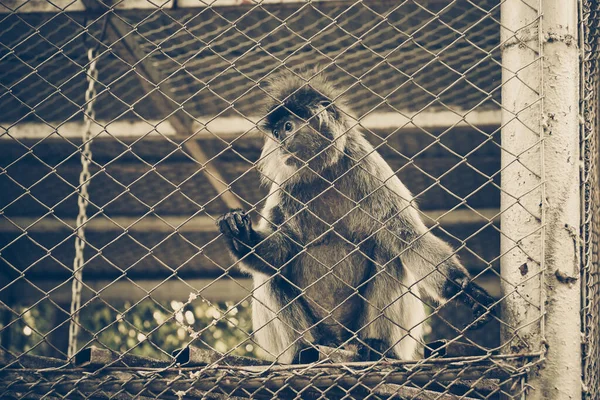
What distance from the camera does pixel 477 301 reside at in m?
2.46

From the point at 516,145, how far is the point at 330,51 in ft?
6.74

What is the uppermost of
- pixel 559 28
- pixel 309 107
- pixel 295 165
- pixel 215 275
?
pixel 559 28

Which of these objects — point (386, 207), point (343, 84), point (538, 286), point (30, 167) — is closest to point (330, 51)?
point (343, 84)

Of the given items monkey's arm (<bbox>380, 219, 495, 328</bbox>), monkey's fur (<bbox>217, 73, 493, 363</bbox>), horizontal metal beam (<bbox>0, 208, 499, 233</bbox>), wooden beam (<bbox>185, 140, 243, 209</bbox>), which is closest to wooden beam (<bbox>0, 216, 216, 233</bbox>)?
horizontal metal beam (<bbox>0, 208, 499, 233</bbox>)

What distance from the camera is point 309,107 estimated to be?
3.27 metres

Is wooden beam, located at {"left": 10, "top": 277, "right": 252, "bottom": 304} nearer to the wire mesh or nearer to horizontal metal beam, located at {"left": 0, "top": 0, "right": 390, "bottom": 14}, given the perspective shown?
horizontal metal beam, located at {"left": 0, "top": 0, "right": 390, "bottom": 14}

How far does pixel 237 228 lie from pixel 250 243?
0.13 m

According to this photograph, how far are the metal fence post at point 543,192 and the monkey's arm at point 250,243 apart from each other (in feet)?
2.55

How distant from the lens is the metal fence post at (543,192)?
215 centimetres

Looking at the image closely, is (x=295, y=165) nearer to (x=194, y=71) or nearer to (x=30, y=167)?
(x=194, y=71)

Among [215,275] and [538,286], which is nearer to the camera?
[538,286]

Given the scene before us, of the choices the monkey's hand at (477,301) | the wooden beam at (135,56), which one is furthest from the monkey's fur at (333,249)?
the wooden beam at (135,56)

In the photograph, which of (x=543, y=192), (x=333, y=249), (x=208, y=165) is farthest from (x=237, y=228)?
(x=208, y=165)

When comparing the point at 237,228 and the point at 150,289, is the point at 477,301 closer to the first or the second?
the point at 237,228
